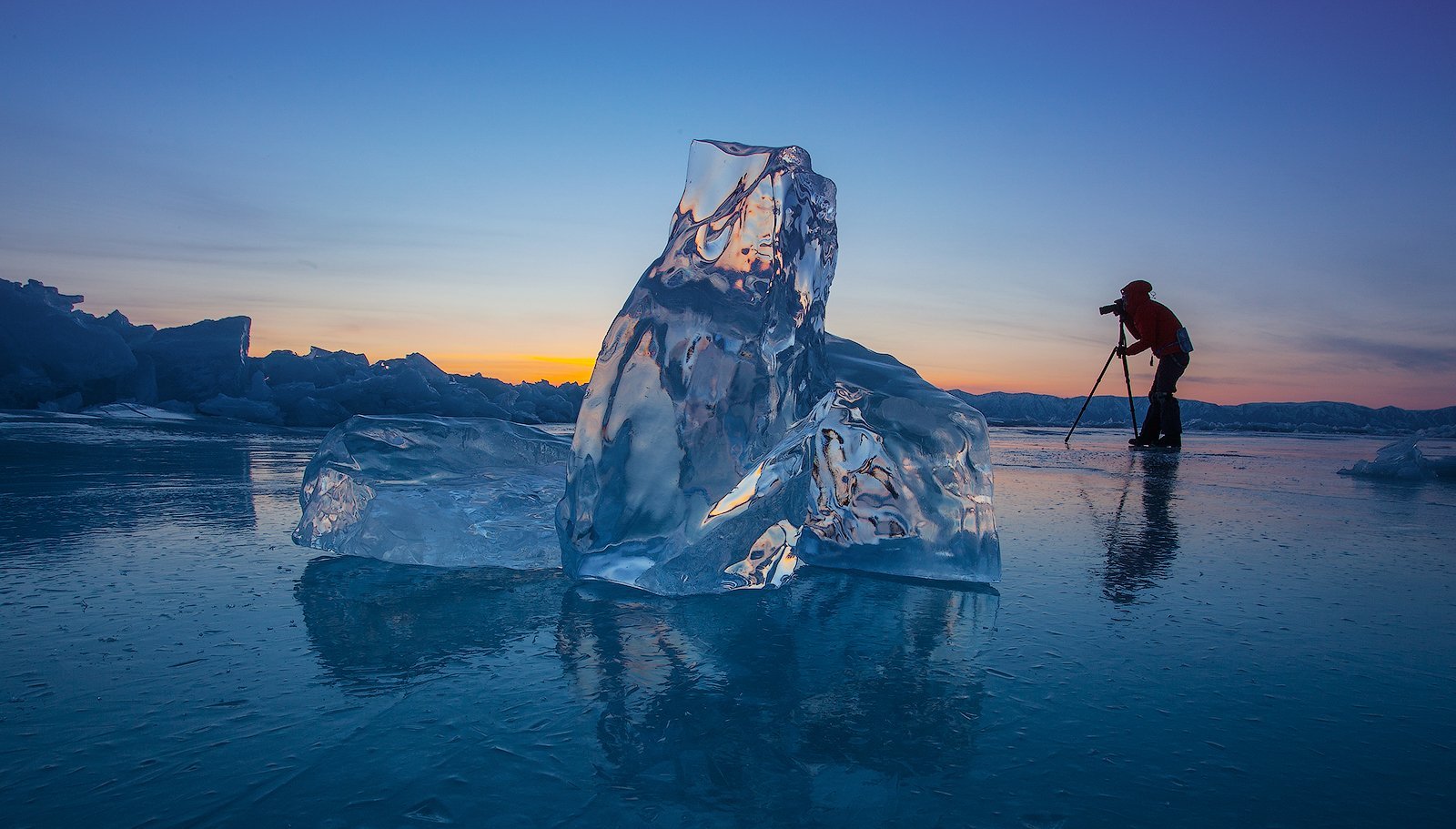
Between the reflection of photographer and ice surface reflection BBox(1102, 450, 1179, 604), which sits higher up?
the reflection of photographer

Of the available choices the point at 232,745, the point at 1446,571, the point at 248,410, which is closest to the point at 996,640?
the point at 232,745

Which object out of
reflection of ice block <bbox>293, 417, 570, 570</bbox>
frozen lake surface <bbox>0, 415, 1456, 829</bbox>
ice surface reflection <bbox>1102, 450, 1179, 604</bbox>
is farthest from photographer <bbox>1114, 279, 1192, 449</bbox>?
reflection of ice block <bbox>293, 417, 570, 570</bbox>

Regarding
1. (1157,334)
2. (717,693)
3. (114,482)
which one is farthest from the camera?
(1157,334)

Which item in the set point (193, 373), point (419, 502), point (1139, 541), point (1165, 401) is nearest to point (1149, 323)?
point (1165, 401)

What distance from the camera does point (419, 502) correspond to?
2.99 metres

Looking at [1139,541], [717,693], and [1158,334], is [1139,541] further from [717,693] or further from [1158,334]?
[1158,334]

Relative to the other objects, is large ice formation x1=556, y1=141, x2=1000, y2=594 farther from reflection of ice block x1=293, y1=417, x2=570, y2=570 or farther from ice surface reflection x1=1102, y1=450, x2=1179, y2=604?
ice surface reflection x1=1102, y1=450, x2=1179, y2=604

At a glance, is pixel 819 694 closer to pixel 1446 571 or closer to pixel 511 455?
pixel 511 455

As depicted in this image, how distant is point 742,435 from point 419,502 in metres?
1.25

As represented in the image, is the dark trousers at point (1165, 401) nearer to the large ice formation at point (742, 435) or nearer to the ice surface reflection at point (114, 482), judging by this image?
the large ice formation at point (742, 435)

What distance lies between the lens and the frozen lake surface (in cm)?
117

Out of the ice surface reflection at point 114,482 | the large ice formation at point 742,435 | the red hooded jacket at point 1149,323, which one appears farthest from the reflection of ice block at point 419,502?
the red hooded jacket at point 1149,323

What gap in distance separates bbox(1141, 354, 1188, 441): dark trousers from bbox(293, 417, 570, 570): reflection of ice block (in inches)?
359

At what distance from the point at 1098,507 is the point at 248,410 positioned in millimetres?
14018
